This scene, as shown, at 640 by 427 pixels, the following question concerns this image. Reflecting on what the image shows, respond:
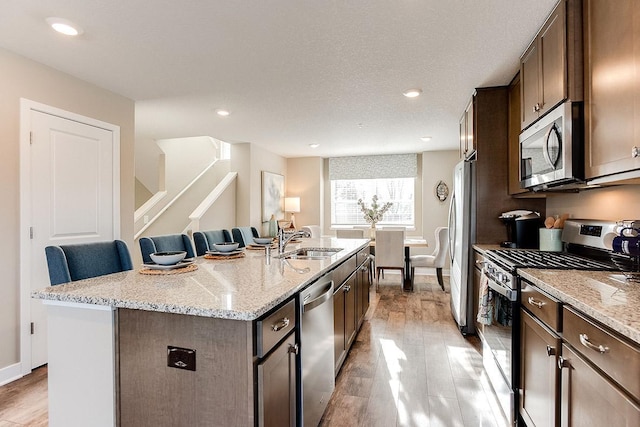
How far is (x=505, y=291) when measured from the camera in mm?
1824

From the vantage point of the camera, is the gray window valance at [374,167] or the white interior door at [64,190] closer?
the white interior door at [64,190]

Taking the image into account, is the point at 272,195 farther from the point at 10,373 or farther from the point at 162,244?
the point at 10,373

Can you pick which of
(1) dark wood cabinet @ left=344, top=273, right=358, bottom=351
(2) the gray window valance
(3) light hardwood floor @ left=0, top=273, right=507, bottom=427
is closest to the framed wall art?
(2) the gray window valance

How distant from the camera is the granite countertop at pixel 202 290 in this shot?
1.13 metres

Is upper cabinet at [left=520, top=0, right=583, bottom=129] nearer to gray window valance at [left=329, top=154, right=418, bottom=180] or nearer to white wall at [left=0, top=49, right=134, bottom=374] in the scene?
white wall at [left=0, top=49, right=134, bottom=374]

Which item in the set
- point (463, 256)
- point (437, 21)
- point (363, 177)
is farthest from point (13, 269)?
point (363, 177)

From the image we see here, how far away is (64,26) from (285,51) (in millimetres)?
1400

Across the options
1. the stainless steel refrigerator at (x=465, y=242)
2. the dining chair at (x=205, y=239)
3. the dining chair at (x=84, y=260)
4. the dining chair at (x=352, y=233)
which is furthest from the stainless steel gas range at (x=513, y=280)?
the dining chair at (x=352, y=233)

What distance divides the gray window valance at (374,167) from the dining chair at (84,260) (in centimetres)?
548

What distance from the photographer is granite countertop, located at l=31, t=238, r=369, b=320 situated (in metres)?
1.13

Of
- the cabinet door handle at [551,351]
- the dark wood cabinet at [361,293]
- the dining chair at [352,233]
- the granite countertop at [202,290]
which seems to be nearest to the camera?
the granite countertop at [202,290]

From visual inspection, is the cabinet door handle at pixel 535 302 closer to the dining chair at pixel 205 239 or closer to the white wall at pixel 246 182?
the dining chair at pixel 205 239

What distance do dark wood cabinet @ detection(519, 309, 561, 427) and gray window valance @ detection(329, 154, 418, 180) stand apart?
17.4ft

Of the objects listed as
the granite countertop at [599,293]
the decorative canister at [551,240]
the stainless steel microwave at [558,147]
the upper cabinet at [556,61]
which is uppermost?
the upper cabinet at [556,61]
